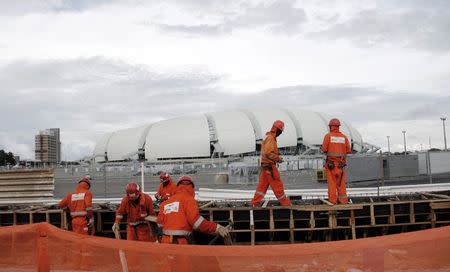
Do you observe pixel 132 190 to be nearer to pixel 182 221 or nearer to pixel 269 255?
pixel 182 221

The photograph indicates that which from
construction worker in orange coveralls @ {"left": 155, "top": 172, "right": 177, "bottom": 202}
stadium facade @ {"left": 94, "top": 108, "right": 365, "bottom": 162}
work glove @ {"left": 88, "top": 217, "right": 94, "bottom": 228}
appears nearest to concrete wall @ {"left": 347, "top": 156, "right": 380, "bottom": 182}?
construction worker in orange coveralls @ {"left": 155, "top": 172, "right": 177, "bottom": 202}

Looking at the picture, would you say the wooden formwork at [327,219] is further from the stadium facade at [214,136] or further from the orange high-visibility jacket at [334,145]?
the stadium facade at [214,136]

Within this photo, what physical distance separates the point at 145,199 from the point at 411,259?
5.37 meters

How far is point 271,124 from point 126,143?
21600 millimetres

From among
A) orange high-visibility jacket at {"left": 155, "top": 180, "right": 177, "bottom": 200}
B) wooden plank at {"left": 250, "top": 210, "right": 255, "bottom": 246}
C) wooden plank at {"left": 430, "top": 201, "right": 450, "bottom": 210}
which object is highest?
orange high-visibility jacket at {"left": 155, "top": 180, "right": 177, "bottom": 200}

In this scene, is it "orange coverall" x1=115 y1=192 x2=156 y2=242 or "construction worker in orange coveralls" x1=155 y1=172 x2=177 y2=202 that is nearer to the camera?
"orange coverall" x1=115 y1=192 x2=156 y2=242

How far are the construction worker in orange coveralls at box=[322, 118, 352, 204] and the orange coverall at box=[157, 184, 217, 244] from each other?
456 centimetres

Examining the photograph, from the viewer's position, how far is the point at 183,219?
593cm

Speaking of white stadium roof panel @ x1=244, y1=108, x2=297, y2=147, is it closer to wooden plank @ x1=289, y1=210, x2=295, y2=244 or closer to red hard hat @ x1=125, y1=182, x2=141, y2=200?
wooden plank @ x1=289, y1=210, x2=295, y2=244

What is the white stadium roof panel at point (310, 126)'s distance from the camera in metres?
66.8

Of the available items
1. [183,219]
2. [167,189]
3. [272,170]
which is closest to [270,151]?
[272,170]

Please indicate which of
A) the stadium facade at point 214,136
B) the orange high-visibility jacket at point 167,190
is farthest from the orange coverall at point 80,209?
the stadium facade at point 214,136

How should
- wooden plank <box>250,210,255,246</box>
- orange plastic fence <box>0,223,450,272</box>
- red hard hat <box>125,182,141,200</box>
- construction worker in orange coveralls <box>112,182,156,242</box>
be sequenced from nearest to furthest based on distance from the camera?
1. orange plastic fence <box>0,223,450,272</box>
2. red hard hat <box>125,182,141,200</box>
3. construction worker in orange coveralls <box>112,182,156,242</box>
4. wooden plank <box>250,210,255,246</box>

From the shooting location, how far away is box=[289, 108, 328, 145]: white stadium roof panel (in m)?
66.8
